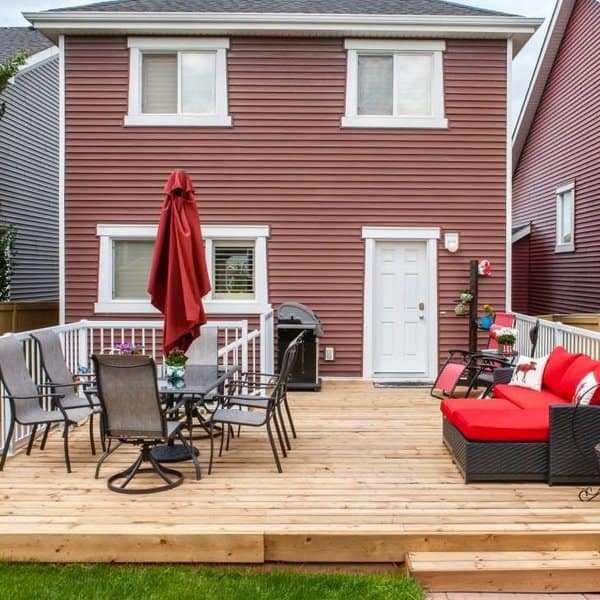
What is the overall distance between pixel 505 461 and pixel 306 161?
5618mm

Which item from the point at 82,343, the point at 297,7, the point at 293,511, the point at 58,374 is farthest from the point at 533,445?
the point at 297,7

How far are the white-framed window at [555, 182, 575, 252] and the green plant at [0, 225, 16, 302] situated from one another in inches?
384

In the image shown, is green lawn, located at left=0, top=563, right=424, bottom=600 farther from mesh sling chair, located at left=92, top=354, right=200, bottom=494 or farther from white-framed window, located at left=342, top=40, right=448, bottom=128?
white-framed window, located at left=342, top=40, right=448, bottom=128

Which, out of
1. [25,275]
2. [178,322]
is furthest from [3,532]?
[25,275]

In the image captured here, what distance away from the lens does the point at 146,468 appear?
466 centimetres

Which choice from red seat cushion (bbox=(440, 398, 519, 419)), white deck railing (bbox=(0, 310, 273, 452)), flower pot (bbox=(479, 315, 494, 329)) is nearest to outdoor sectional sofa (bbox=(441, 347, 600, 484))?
red seat cushion (bbox=(440, 398, 519, 419))

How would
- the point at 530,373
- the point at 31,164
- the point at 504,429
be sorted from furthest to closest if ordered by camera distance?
1. the point at 31,164
2. the point at 530,373
3. the point at 504,429

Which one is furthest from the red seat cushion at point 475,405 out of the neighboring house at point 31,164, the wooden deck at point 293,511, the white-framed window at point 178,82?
the neighboring house at point 31,164

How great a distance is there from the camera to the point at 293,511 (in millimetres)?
3836

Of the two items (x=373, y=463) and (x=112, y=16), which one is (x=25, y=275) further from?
(x=373, y=463)

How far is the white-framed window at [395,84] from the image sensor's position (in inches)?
347

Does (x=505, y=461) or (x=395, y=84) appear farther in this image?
(x=395, y=84)

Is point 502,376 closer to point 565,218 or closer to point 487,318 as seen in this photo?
point 487,318

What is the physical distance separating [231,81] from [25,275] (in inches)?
253
